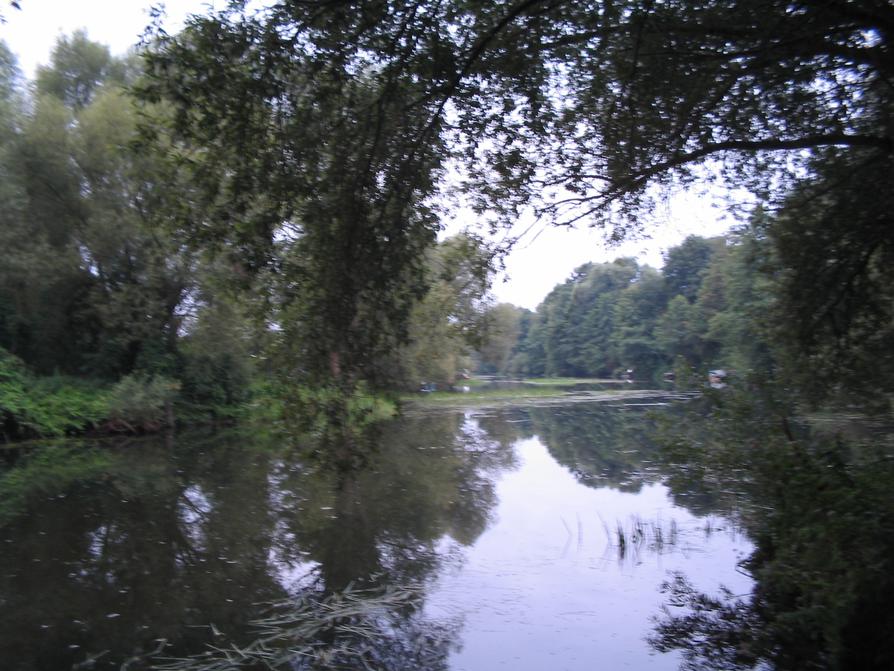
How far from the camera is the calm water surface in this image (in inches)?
262

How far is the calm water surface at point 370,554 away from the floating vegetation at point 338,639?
1.9 inches

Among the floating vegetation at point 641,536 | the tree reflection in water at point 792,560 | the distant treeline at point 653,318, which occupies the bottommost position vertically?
the floating vegetation at point 641,536

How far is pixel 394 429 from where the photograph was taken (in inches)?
988

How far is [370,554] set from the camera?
927 cm

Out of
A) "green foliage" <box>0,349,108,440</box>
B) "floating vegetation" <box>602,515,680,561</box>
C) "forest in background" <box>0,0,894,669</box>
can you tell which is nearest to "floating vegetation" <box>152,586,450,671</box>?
"forest in background" <box>0,0,894,669</box>

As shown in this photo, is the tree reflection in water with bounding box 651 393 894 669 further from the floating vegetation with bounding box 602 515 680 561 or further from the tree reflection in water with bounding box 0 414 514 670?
the tree reflection in water with bounding box 0 414 514 670

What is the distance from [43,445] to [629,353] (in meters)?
37.8

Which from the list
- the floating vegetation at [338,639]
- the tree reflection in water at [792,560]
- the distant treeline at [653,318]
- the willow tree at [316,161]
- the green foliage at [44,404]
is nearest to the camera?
the tree reflection in water at [792,560]

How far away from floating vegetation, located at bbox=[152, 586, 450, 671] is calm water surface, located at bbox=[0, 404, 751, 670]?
0.05m

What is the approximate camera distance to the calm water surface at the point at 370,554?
21.9 ft

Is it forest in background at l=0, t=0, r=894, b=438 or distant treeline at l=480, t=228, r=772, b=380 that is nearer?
forest in background at l=0, t=0, r=894, b=438

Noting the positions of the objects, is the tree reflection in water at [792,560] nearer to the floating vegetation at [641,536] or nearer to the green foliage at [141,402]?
the floating vegetation at [641,536]

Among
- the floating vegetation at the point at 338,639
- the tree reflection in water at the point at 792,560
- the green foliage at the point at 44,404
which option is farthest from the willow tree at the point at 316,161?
the green foliage at the point at 44,404

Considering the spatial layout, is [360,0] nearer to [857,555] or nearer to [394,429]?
[857,555]
